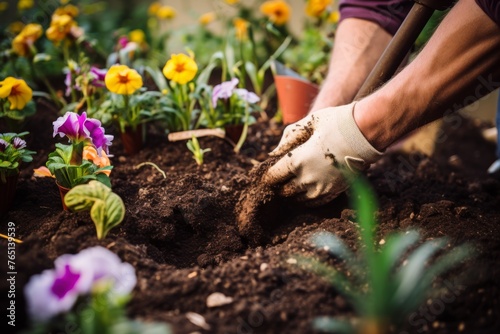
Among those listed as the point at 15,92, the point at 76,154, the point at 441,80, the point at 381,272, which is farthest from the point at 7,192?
the point at 441,80

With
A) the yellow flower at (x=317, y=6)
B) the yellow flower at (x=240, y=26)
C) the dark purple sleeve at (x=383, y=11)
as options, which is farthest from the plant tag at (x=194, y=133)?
the yellow flower at (x=317, y=6)

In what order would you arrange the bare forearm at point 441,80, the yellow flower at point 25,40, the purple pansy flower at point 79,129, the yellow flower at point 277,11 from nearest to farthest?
the bare forearm at point 441,80
the purple pansy flower at point 79,129
the yellow flower at point 25,40
the yellow flower at point 277,11

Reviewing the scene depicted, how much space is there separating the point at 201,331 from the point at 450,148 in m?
2.29

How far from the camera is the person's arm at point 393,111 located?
149cm

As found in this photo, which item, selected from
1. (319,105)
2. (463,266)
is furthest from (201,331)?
(319,105)

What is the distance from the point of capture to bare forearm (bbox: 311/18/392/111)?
2.23 meters

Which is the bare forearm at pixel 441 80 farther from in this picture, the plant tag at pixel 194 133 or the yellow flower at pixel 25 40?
the yellow flower at pixel 25 40

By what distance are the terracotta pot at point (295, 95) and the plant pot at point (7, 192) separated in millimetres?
1310

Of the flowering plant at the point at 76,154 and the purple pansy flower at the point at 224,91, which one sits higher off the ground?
the purple pansy flower at the point at 224,91

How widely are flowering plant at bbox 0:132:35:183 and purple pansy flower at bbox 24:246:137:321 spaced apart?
0.60m

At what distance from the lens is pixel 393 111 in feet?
5.39

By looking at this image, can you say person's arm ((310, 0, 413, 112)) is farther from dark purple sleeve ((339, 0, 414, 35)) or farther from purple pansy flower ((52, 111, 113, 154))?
purple pansy flower ((52, 111, 113, 154))

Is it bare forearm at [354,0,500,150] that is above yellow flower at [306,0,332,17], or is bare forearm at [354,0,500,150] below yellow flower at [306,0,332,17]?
above

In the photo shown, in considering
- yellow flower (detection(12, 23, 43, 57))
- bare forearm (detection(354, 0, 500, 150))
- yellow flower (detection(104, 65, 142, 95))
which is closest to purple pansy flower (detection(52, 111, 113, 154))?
yellow flower (detection(104, 65, 142, 95))
